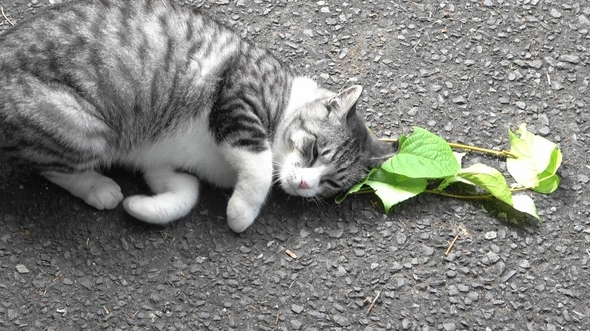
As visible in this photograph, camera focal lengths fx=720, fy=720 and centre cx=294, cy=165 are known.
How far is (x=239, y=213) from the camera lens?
10.2ft

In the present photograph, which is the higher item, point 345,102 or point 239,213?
point 345,102

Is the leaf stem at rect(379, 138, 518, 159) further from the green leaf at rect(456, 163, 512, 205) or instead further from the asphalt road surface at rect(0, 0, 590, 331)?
the green leaf at rect(456, 163, 512, 205)

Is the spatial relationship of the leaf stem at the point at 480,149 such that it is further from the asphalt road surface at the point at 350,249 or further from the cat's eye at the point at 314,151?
the cat's eye at the point at 314,151

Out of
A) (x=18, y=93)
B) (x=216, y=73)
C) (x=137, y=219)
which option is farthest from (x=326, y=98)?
(x=18, y=93)

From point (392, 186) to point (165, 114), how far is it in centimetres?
106

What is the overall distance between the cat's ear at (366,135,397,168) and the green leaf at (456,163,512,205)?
1.08 ft

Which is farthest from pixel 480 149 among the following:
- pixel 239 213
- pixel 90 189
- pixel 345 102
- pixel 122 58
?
pixel 90 189

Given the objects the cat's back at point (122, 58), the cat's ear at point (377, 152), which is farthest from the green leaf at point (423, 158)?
the cat's back at point (122, 58)

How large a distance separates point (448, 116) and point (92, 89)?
176 cm

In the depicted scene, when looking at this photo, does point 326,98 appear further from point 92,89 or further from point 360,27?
point 92,89

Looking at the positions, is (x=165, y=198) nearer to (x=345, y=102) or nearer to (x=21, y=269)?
(x=21, y=269)

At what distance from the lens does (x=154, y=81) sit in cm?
311

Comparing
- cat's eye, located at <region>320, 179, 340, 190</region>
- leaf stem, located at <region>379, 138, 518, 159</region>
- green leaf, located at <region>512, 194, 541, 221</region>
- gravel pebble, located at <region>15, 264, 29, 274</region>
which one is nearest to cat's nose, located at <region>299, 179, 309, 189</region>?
cat's eye, located at <region>320, 179, 340, 190</region>

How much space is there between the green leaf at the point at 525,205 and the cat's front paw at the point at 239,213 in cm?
118
